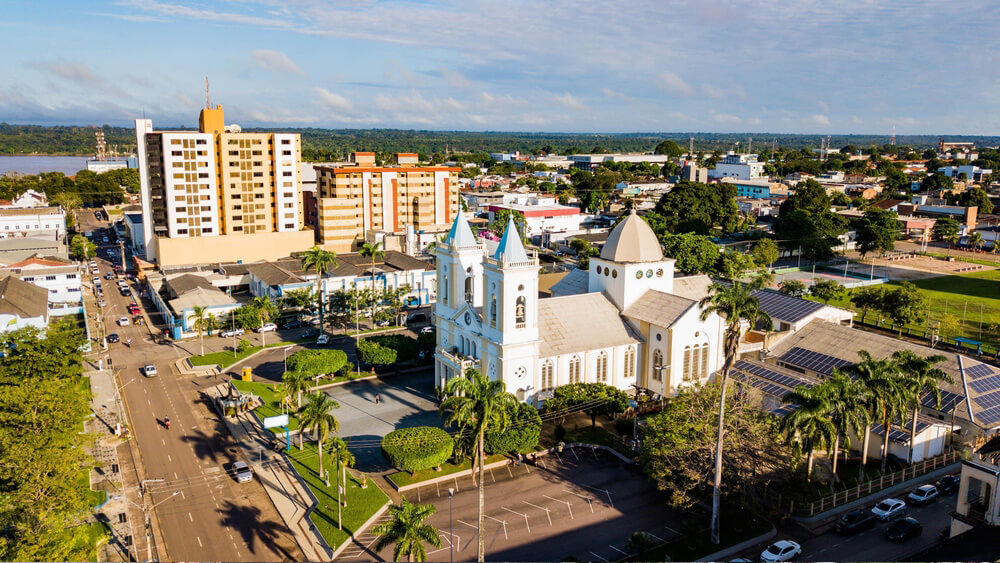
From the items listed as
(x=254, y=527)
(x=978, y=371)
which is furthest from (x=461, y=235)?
(x=978, y=371)

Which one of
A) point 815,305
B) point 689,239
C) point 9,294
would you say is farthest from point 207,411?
point 689,239

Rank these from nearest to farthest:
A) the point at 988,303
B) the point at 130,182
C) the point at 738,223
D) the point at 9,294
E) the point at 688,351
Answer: the point at 688,351, the point at 9,294, the point at 988,303, the point at 738,223, the point at 130,182

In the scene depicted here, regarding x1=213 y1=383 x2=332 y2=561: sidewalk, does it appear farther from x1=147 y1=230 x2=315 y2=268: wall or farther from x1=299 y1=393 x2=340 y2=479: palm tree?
x1=147 y1=230 x2=315 y2=268: wall

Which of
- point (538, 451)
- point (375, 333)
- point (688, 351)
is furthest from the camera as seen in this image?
point (375, 333)

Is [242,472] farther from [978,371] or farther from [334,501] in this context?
[978,371]

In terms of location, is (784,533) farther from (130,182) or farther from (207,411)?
(130,182)

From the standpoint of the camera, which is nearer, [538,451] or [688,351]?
[538,451]

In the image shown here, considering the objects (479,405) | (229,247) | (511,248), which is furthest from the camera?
(229,247)

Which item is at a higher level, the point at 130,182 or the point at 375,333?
the point at 130,182
